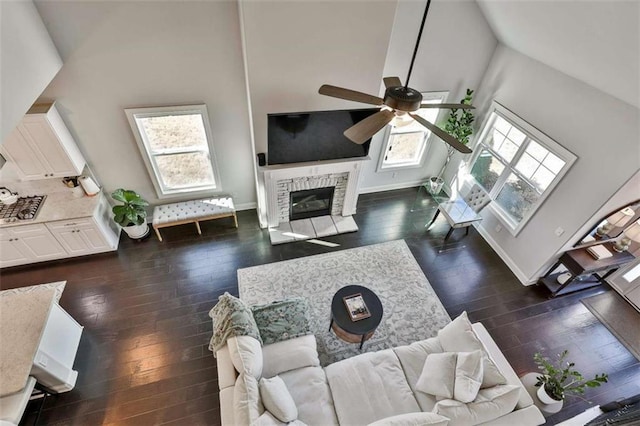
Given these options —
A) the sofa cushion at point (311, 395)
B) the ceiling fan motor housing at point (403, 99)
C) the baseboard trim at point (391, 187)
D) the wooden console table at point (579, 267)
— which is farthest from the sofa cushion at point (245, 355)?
the wooden console table at point (579, 267)

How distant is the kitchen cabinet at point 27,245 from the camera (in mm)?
4094

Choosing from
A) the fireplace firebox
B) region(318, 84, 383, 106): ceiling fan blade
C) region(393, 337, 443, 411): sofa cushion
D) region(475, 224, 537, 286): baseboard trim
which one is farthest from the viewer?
the fireplace firebox

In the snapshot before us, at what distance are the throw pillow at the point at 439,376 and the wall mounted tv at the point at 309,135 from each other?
292 centimetres

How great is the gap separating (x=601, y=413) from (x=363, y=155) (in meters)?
4.07

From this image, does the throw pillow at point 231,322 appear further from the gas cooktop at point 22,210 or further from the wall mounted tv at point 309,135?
the gas cooktop at point 22,210

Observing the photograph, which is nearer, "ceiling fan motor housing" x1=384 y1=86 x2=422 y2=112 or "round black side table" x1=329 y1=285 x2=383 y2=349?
"ceiling fan motor housing" x1=384 y1=86 x2=422 y2=112

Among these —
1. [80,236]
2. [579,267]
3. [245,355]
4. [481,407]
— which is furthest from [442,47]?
[80,236]

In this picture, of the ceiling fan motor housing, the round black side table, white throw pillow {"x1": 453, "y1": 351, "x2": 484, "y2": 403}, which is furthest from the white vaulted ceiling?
the round black side table

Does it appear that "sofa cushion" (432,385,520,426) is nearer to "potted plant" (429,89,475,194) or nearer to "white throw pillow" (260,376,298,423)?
"white throw pillow" (260,376,298,423)

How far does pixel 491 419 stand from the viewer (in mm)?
2754

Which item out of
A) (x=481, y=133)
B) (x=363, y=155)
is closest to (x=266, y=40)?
(x=363, y=155)

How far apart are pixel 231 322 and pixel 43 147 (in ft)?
10.4

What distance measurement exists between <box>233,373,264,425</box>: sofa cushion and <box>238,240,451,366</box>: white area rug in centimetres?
124

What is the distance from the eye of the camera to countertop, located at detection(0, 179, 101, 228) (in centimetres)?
412
